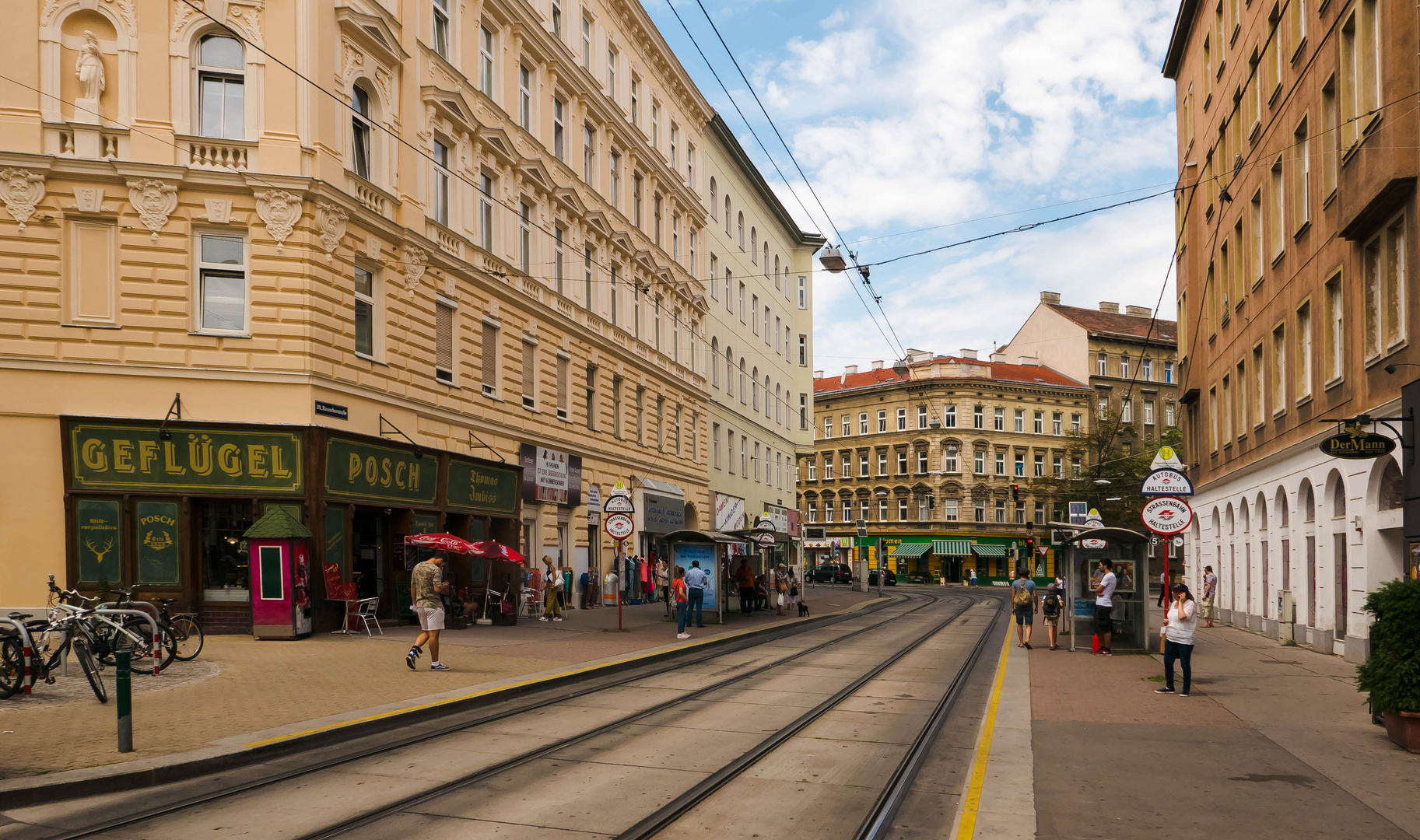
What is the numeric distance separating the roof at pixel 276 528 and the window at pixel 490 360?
851 cm

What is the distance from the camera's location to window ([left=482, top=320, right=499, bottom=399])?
91.8ft

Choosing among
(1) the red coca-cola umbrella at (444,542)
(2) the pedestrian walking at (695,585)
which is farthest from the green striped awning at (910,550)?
(1) the red coca-cola umbrella at (444,542)

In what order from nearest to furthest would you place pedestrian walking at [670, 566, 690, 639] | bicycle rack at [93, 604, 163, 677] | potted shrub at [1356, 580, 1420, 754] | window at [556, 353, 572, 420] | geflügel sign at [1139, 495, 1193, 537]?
potted shrub at [1356, 580, 1420, 754]
bicycle rack at [93, 604, 163, 677]
geflügel sign at [1139, 495, 1193, 537]
pedestrian walking at [670, 566, 690, 639]
window at [556, 353, 572, 420]

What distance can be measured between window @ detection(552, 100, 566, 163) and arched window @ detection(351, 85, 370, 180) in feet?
31.0

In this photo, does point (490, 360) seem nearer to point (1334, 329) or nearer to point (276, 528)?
point (276, 528)

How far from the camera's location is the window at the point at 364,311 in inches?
892

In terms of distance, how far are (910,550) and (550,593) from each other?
2419 inches

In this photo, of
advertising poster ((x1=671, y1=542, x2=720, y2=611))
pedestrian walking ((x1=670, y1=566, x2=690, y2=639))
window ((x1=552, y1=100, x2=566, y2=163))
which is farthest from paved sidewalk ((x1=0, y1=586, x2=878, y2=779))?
window ((x1=552, y1=100, x2=566, y2=163))

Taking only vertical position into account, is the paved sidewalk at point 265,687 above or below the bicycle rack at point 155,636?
below

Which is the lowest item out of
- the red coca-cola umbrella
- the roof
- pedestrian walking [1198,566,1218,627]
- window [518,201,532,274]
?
pedestrian walking [1198,566,1218,627]

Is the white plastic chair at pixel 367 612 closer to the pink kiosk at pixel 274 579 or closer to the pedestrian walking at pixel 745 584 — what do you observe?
the pink kiosk at pixel 274 579

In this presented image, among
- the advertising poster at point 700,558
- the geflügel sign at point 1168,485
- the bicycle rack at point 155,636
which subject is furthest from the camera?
the advertising poster at point 700,558

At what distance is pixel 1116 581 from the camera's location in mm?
22406

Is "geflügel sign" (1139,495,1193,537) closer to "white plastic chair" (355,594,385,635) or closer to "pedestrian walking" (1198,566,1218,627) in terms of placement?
"pedestrian walking" (1198,566,1218,627)
